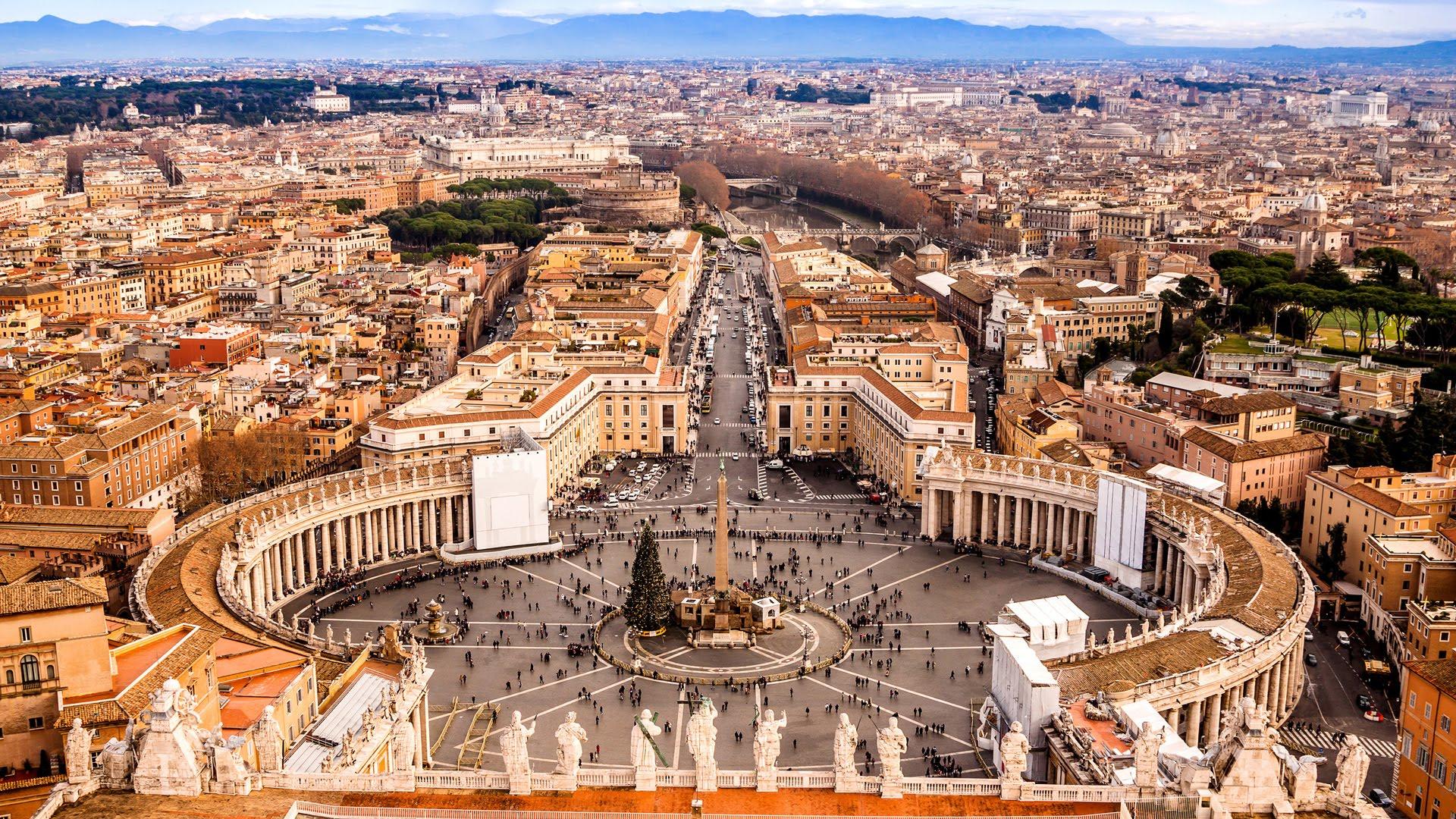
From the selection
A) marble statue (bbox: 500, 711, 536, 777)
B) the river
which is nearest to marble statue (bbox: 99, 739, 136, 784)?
marble statue (bbox: 500, 711, 536, 777)

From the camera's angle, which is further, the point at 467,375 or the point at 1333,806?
the point at 467,375

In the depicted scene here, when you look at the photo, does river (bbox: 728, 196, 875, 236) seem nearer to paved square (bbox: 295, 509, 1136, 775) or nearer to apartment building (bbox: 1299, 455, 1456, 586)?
paved square (bbox: 295, 509, 1136, 775)

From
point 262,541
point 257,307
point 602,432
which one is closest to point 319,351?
point 257,307

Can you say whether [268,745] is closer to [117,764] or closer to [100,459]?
[117,764]

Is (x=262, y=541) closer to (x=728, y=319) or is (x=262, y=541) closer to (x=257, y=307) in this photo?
(x=257, y=307)

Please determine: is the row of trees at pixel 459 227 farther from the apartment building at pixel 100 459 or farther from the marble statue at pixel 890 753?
the marble statue at pixel 890 753

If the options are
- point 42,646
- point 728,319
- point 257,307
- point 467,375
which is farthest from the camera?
point 728,319

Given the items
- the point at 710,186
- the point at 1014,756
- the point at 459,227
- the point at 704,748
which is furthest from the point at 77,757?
the point at 710,186
